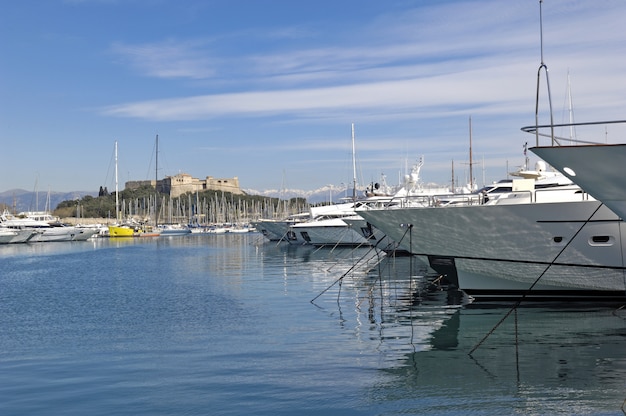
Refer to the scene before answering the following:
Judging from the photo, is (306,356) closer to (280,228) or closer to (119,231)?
(280,228)

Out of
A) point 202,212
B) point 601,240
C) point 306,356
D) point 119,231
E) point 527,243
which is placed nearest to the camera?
point 306,356

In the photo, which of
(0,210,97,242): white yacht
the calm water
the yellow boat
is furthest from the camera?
the yellow boat

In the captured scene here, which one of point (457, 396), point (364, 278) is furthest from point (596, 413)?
point (364, 278)

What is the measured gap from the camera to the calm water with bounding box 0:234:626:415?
11.8m

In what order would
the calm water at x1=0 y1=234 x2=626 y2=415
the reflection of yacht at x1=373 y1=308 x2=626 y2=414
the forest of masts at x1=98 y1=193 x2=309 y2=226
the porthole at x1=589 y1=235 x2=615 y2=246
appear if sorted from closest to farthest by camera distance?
the reflection of yacht at x1=373 y1=308 x2=626 y2=414 < the calm water at x1=0 y1=234 x2=626 y2=415 < the porthole at x1=589 y1=235 x2=615 y2=246 < the forest of masts at x1=98 y1=193 x2=309 y2=226

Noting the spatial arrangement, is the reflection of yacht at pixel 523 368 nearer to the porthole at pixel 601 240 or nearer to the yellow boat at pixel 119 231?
the porthole at pixel 601 240

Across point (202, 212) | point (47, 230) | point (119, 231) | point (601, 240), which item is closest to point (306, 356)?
point (601, 240)

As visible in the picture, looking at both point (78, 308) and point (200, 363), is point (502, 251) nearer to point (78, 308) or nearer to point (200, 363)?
point (200, 363)

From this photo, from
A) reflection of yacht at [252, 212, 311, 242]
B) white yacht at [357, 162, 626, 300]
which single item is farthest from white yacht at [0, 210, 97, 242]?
white yacht at [357, 162, 626, 300]

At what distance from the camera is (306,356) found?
15148 mm

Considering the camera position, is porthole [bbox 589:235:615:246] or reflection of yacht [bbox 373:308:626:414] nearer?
reflection of yacht [bbox 373:308:626:414]

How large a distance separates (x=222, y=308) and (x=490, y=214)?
920cm

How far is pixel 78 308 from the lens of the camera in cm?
2491

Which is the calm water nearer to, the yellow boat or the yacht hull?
the yacht hull
